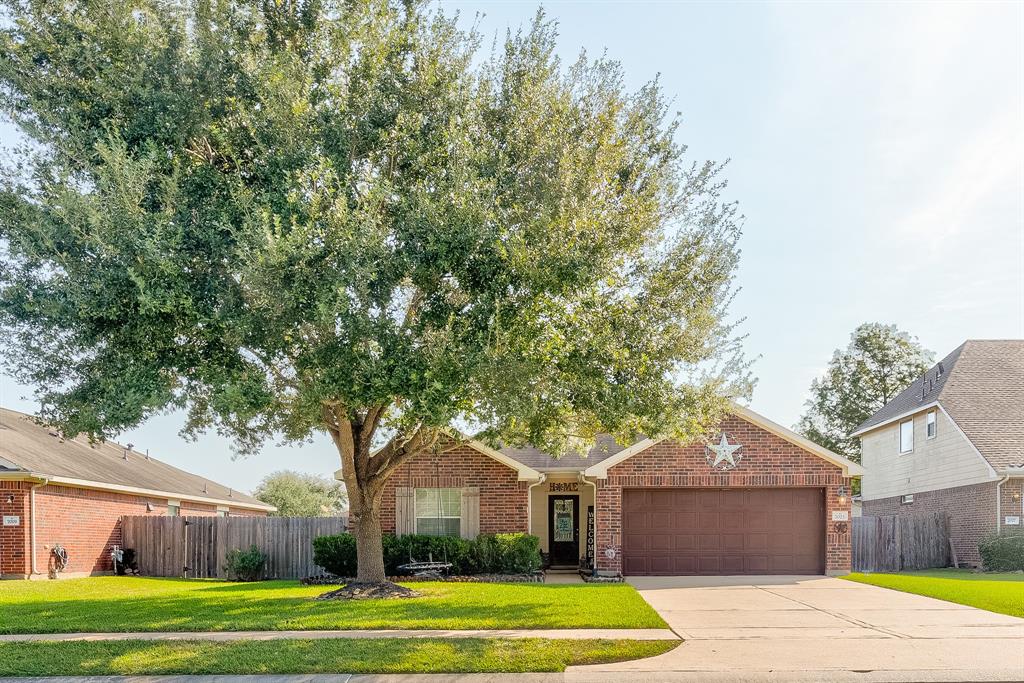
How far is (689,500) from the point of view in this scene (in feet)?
71.2

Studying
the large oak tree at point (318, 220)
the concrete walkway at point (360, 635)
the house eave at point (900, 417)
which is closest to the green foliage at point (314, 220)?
the large oak tree at point (318, 220)

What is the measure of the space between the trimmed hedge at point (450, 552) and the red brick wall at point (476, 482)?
0.84 meters

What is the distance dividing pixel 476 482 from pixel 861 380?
30.8 metres

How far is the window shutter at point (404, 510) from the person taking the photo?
2161 cm

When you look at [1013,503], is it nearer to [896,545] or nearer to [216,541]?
[896,545]

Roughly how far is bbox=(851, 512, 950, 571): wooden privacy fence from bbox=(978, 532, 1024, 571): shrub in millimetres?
2032

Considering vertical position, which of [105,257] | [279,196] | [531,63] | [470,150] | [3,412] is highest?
[531,63]

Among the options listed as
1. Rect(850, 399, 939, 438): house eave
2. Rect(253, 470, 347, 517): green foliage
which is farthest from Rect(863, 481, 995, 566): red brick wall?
Rect(253, 470, 347, 517): green foliage

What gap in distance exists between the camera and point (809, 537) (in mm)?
21656

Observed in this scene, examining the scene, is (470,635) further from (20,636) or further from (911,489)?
(911,489)

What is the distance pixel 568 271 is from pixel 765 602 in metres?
7.35

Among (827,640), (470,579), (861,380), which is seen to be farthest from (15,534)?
(861,380)

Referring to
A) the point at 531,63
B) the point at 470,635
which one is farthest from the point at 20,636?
the point at 531,63

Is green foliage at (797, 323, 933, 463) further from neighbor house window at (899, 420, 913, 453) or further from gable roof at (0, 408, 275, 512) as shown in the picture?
gable roof at (0, 408, 275, 512)
